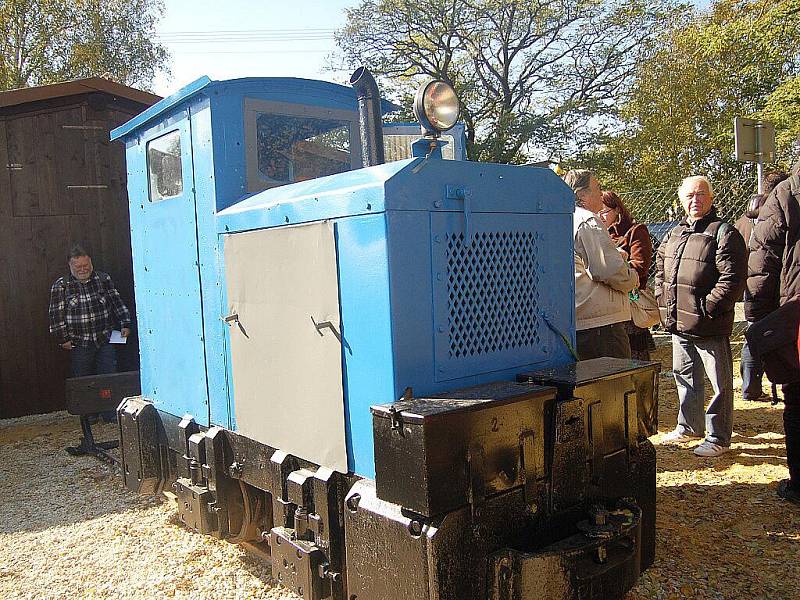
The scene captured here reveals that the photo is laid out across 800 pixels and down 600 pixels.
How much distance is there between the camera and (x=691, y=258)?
477 cm

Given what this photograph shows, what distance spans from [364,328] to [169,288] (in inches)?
75.1

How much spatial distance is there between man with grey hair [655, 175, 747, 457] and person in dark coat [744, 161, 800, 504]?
515 millimetres

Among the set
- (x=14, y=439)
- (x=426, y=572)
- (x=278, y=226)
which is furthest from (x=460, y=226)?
(x=14, y=439)

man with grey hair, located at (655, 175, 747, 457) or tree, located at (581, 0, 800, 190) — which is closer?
man with grey hair, located at (655, 175, 747, 457)

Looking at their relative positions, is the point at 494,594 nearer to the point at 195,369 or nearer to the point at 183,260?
the point at 195,369

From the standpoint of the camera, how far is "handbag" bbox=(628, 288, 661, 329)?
185 inches

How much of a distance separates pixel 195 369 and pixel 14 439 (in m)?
4.03

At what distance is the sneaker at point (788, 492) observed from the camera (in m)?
3.92

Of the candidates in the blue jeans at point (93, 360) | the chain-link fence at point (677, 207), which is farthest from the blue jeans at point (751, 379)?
the blue jeans at point (93, 360)

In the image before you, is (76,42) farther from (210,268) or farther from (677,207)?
(210,268)

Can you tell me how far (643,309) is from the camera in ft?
16.2

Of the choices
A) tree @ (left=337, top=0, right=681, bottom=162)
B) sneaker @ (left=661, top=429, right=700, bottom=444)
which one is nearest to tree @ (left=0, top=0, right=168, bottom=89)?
tree @ (left=337, top=0, right=681, bottom=162)

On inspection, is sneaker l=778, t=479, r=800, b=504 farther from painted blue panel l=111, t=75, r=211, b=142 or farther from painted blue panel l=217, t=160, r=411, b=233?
painted blue panel l=111, t=75, r=211, b=142

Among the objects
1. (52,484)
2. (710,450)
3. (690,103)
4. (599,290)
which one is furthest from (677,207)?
(690,103)
